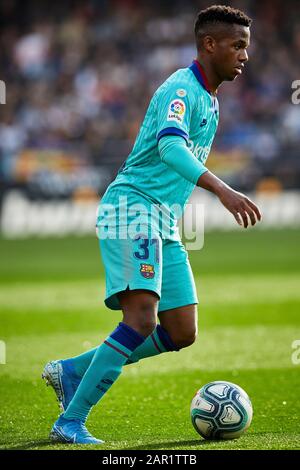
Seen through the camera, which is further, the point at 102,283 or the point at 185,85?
the point at 102,283

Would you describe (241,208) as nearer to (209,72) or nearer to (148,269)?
(148,269)

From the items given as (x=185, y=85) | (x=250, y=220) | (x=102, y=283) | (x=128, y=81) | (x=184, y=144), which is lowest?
(x=102, y=283)

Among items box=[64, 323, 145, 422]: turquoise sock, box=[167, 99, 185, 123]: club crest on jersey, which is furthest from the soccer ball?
box=[167, 99, 185, 123]: club crest on jersey

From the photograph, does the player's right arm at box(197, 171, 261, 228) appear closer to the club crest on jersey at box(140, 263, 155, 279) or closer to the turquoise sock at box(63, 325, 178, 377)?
the club crest on jersey at box(140, 263, 155, 279)

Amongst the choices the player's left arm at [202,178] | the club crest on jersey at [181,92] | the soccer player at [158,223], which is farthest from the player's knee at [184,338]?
the club crest on jersey at [181,92]

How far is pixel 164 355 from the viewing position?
350 inches

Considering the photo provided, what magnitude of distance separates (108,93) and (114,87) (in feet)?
0.97

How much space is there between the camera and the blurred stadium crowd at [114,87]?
22.0m

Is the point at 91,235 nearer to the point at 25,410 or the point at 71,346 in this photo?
the point at 71,346

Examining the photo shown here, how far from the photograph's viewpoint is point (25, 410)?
632 cm

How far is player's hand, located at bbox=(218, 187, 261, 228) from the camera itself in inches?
190

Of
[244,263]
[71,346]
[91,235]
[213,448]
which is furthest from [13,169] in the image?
[213,448]

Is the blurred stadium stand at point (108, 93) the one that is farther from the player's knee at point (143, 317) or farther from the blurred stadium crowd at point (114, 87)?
the player's knee at point (143, 317)
